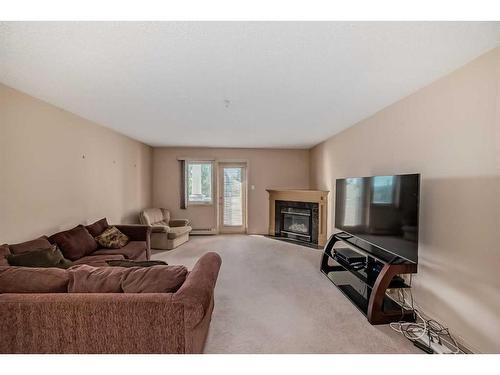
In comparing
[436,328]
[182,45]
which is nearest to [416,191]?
[436,328]

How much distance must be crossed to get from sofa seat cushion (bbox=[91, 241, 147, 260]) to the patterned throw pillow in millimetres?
88

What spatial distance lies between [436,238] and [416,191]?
535mm

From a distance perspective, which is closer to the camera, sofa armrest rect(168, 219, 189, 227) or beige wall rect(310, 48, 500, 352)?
beige wall rect(310, 48, 500, 352)

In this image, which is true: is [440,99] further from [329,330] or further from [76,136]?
[76,136]

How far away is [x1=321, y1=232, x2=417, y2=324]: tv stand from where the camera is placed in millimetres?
2262

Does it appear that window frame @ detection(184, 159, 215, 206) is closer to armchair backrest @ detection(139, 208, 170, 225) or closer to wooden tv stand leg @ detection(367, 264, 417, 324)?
armchair backrest @ detection(139, 208, 170, 225)

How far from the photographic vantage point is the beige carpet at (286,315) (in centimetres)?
196

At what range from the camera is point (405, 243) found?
7.21 ft

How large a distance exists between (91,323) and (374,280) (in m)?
2.66

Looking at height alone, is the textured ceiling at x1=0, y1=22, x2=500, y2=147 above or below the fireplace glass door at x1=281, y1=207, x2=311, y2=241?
above

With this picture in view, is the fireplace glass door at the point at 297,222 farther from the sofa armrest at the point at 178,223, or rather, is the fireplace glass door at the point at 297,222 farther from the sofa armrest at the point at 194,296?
the sofa armrest at the point at 194,296

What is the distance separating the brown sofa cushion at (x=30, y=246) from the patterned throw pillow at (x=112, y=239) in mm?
782

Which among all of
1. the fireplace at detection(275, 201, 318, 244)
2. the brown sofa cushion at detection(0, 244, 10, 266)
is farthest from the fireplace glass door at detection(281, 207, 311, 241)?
the brown sofa cushion at detection(0, 244, 10, 266)

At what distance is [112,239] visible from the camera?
3.48 meters
